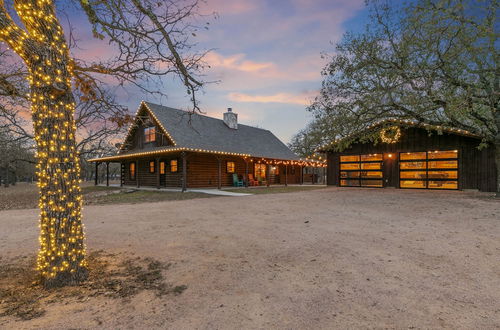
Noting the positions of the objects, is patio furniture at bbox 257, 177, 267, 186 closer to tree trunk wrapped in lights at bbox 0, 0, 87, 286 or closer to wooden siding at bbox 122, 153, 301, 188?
wooden siding at bbox 122, 153, 301, 188

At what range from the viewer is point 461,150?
50.5ft

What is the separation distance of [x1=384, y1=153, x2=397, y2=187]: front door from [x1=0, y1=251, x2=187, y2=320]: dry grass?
18.4 m

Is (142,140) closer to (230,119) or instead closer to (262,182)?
(230,119)

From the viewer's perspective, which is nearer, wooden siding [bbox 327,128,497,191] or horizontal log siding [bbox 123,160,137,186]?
wooden siding [bbox 327,128,497,191]

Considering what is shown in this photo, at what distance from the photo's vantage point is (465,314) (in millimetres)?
2473

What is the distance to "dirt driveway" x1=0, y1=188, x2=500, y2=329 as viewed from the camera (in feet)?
7.98

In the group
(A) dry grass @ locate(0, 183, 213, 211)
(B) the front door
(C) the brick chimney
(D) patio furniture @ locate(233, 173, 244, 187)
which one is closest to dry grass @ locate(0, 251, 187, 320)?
(A) dry grass @ locate(0, 183, 213, 211)

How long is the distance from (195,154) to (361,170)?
12.9 meters

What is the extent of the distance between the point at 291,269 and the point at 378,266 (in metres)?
1.30

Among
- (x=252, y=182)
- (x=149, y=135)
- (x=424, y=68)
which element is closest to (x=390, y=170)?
(x=424, y=68)

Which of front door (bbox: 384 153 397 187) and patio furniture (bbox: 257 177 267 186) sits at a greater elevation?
front door (bbox: 384 153 397 187)

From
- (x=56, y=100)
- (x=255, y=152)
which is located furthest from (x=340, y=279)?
(x=255, y=152)

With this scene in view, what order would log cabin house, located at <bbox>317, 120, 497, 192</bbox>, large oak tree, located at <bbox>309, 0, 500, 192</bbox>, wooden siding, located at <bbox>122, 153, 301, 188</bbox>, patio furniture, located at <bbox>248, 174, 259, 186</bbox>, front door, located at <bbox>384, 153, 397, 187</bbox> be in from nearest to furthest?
large oak tree, located at <bbox>309, 0, 500, 192</bbox> < log cabin house, located at <bbox>317, 120, 497, 192</bbox> < front door, located at <bbox>384, 153, 397, 187</bbox> < wooden siding, located at <bbox>122, 153, 301, 188</bbox> < patio furniture, located at <bbox>248, 174, 259, 186</bbox>

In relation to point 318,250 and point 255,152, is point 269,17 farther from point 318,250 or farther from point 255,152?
point 255,152
